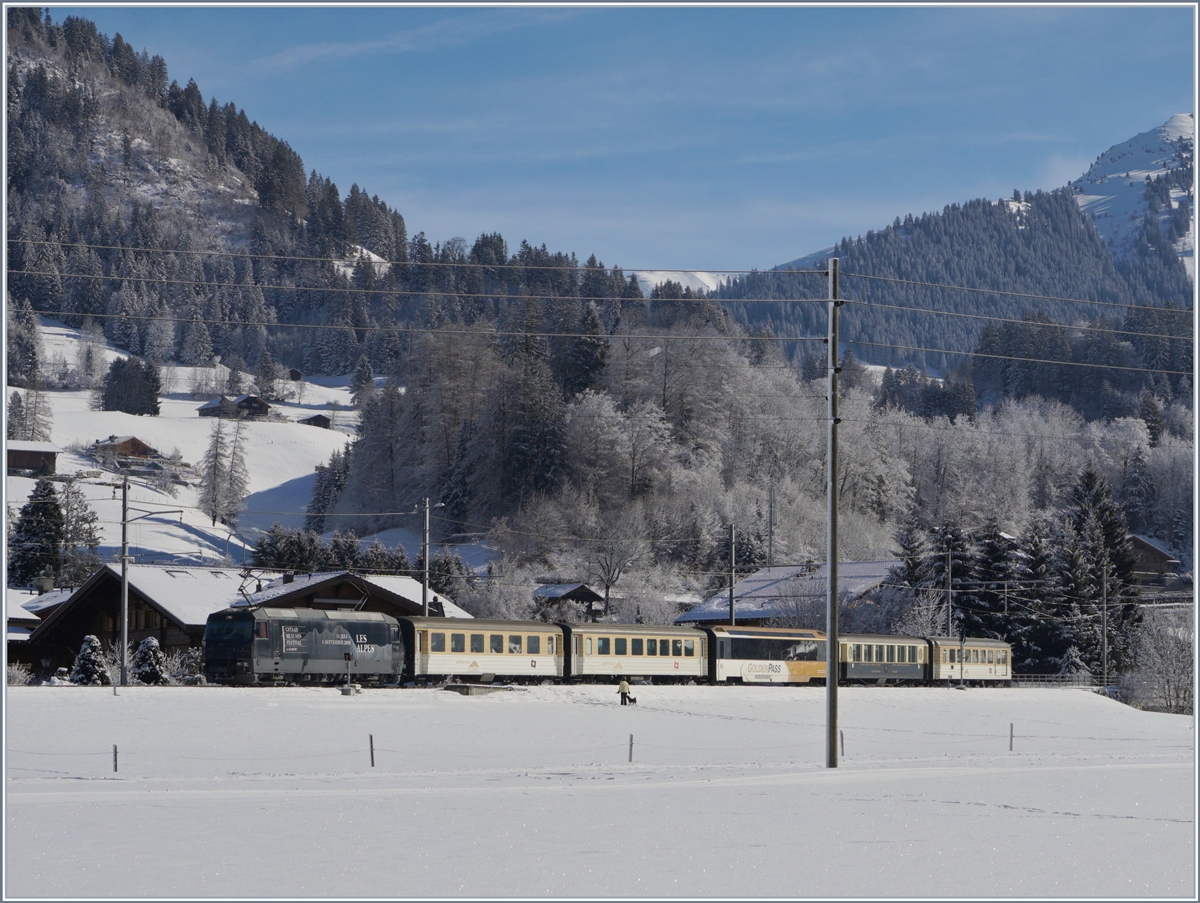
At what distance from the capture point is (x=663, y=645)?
5509 centimetres

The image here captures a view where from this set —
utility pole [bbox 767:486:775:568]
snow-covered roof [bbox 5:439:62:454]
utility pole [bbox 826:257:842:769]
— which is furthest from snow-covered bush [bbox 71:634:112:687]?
snow-covered roof [bbox 5:439:62:454]

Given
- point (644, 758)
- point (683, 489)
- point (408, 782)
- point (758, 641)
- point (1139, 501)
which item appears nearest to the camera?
point (408, 782)

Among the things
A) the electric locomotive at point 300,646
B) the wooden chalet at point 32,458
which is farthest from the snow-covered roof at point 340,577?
the wooden chalet at point 32,458

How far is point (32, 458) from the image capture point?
6663 inches

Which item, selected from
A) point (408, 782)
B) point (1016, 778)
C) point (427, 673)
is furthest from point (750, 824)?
point (427, 673)

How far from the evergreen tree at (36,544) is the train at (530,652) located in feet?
171

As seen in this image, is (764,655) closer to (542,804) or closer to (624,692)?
(624,692)

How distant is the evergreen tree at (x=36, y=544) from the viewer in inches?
3597

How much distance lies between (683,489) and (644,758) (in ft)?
285

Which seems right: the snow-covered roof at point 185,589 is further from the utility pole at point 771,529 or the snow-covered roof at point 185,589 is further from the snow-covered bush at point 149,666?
the utility pole at point 771,529

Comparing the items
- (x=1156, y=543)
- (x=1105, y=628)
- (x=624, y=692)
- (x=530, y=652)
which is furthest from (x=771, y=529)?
(x=1156, y=543)

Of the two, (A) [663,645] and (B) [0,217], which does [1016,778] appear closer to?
(B) [0,217]

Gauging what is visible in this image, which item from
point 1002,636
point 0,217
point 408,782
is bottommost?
point 1002,636

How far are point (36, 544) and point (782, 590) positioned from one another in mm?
53085
